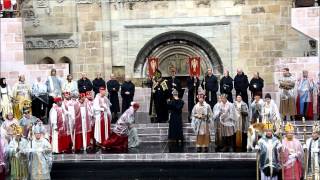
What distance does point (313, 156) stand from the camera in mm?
14156

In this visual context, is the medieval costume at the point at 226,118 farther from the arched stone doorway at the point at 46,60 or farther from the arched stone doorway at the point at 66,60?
the arched stone doorway at the point at 46,60

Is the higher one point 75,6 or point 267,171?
point 75,6

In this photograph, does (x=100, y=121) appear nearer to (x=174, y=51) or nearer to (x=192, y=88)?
(x=192, y=88)

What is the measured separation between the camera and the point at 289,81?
61.3 ft

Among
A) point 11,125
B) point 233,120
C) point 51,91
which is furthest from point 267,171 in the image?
point 51,91

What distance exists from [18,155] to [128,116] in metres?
3.19

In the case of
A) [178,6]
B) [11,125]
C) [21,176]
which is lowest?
[21,176]

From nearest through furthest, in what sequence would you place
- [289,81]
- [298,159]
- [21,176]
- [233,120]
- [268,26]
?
1. [298,159]
2. [21,176]
3. [233,120]
4. [289,81]
5. [268,26]

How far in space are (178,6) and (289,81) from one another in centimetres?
575

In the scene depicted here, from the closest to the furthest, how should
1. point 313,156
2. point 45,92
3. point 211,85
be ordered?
point 313,156
point 211,85
point 45,92

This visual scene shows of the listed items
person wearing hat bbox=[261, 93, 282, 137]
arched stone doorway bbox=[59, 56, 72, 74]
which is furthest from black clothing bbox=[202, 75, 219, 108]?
arched stone doorway bbox=[59, 56, 72, 74]

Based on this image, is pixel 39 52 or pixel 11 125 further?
pixel 39 52

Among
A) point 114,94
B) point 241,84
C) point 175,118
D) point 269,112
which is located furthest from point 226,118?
point 114,94

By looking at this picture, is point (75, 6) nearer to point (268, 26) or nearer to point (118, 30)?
point (118, 30)
